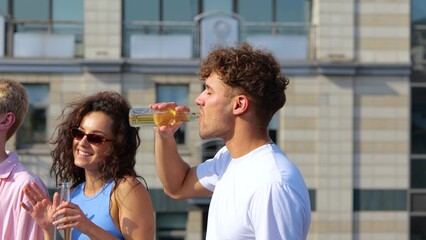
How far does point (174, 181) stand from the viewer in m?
4.17

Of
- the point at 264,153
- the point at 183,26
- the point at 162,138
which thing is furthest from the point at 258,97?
the point at 183,26

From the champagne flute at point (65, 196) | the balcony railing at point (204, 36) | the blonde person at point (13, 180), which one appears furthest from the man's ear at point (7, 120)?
the balcony railing at point (204, 36)

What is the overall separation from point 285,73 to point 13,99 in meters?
13.9

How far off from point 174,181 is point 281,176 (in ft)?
3.27

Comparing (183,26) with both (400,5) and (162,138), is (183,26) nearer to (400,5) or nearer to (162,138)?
(400,5)

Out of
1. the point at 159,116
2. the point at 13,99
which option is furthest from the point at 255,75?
the point at 13,99

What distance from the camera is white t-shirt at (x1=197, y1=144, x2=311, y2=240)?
10.5ft

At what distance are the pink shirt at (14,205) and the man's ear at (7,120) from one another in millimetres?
173

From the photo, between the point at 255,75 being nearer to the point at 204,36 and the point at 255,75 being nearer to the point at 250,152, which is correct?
the point at 250,152

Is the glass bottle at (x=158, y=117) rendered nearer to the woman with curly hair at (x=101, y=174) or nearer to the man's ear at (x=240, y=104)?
the woman with curly hair at (x=101, y=174)

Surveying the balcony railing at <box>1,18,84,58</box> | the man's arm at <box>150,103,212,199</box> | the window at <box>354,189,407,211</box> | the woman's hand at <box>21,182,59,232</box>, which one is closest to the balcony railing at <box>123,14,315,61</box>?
the balcony railing at <box>1,18,84,58</box>

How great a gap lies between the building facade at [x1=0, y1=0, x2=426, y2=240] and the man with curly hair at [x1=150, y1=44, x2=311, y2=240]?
1422 centimetres

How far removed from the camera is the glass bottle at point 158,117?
397cm

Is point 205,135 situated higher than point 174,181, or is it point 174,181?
point 205,135
